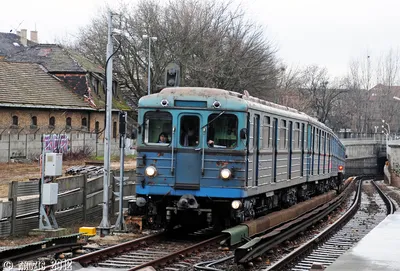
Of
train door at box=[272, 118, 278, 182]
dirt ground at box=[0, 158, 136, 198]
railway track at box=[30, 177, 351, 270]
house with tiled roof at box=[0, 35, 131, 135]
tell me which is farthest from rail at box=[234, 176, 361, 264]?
house with tiled roof at box=[0, 35, 131, 135]

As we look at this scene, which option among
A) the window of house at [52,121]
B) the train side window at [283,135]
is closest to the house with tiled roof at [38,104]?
the window of house at [52,121]

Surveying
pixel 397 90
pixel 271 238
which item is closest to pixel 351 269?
pixel 271 238

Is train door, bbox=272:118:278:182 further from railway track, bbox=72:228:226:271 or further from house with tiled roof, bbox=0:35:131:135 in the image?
house with tiled roof, bbox=0:35:131:135

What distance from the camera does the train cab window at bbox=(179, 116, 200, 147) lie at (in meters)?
16.0

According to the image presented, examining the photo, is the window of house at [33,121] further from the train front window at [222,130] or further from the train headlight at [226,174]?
the train headlight at [226,174]

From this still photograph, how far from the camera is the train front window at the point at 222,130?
625 inches

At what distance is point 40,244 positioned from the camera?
Answer: 41.7 feet

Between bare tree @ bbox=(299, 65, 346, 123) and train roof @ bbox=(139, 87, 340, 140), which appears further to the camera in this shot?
bare tree @ bbox=(299, 65, 346, 123)

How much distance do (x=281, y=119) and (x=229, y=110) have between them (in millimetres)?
3904

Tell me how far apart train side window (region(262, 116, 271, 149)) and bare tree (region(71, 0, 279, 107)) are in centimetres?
2861

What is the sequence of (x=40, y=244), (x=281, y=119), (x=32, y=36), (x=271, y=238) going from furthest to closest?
(x=32, y=36)
(x=281, y=119)
(x=271, y=238)
(x=40, y=244)

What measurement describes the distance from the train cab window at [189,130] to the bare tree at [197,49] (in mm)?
30642

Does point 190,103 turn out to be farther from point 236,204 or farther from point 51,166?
point 51,166

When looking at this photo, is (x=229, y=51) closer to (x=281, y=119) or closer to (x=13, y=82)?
(x=13, y=82)
